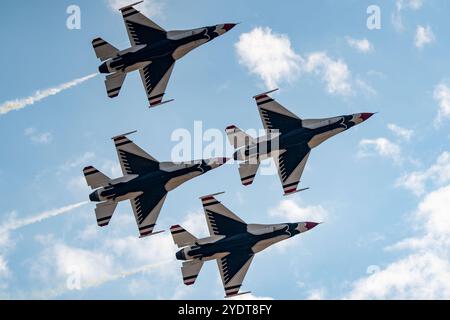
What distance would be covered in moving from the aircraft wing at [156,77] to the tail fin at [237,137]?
9.85 m

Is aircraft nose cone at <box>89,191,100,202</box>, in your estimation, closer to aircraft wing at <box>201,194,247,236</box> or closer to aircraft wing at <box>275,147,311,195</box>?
aircraft wing at <box>201,194,247,236</box>

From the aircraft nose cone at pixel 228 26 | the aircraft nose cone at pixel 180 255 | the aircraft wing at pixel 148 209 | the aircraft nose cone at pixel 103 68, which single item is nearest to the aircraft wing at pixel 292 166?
the aircraft wing at pixel 148 209

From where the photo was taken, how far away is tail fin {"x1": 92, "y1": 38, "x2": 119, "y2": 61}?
9094 centimetres

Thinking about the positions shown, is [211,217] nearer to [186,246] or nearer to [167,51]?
[186,246]

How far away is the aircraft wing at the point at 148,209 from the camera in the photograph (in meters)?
90.2

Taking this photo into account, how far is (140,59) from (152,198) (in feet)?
55.1

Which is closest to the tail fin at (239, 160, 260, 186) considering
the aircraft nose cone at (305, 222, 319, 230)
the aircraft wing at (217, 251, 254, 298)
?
the aircraft nose cone at (305, 222, 319, 230)

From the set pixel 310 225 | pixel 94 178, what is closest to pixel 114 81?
pixel 94 178

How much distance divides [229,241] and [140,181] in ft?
41.2

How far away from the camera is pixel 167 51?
91.8 meters

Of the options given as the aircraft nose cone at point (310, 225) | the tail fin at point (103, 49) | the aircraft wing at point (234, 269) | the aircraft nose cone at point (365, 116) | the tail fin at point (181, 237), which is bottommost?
the aircraft wing at point (234, 269)

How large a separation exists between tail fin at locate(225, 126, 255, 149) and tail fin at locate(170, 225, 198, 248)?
38.1 ft

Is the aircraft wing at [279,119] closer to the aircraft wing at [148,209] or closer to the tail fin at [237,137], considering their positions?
the tail fin at [237,137]
